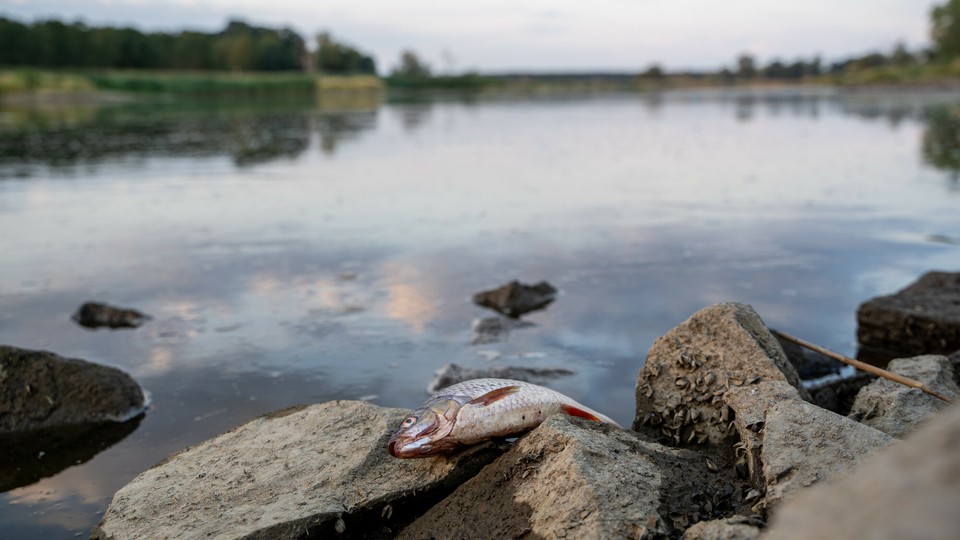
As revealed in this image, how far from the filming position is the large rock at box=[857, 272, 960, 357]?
6.73 meters

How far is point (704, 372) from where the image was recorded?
4492mm

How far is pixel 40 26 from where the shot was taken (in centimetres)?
10088

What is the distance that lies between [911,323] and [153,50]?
12138cm

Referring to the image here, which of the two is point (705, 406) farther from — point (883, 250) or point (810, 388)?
point (883, 250)

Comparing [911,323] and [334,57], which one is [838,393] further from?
[334,57]

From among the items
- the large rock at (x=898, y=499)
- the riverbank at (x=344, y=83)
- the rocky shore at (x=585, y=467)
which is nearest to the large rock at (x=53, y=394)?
the rocky shore at (x=585, y=467)

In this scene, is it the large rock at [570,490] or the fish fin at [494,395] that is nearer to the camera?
the large rock at [570,490]

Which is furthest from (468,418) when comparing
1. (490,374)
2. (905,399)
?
(905,399)

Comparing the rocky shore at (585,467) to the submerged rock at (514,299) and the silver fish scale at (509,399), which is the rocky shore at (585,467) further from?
the submerged rock at (514,299)

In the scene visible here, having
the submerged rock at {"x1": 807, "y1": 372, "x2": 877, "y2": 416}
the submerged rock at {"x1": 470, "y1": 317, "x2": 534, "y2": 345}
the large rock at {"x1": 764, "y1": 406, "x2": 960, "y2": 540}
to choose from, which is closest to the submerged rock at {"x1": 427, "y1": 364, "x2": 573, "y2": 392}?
the submerged rock at {"x1": 470, "y1": 317, "x2": 534, "y2": 345}

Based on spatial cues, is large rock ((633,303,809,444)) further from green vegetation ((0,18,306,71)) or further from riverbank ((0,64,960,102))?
Answer: green vegetation ((0,18,306,71))

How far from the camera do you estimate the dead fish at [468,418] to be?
3.99m

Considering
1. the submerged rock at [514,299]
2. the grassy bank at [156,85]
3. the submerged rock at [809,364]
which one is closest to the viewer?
the submerged rock at [809,364]

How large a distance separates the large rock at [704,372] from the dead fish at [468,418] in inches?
28.0
